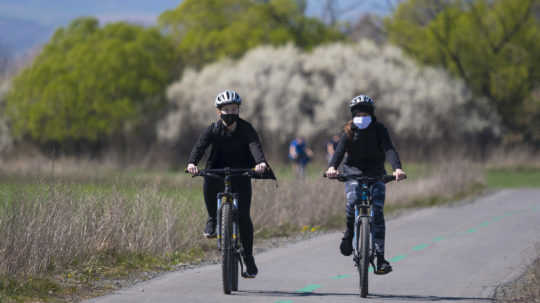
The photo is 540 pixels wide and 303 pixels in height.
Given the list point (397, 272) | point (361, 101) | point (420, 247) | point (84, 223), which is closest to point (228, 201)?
point (361, 101)

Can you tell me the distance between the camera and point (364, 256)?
8.36m

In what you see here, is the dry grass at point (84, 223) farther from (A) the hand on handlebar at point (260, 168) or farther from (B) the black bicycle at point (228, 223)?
(A) the hand on handlebar at point (260, 168)

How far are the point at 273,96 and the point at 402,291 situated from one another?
41182 mm

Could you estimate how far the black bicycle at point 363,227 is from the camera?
27.6 feet

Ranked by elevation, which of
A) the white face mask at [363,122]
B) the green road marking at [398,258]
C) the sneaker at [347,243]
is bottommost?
the green road marking at [398,258]

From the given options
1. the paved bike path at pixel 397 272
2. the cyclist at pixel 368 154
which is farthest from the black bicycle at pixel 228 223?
the cyclist at pixel 368 154

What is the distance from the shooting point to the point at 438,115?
50.8 metres

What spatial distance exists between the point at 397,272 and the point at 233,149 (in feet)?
9.56

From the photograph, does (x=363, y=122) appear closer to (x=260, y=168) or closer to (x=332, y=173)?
(x=332, y=173)

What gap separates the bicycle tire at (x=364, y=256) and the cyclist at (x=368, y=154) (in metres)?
0.36

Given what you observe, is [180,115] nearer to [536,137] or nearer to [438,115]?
[438,115]

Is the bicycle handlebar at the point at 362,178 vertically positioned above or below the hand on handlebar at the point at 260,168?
below

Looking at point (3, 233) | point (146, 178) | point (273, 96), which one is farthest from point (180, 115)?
point (3, 233)

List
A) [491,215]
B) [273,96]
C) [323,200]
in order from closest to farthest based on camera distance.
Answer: [323,200], [491,215], [273,96]
